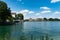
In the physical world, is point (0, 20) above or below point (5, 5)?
below

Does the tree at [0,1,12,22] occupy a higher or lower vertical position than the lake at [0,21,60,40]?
higher

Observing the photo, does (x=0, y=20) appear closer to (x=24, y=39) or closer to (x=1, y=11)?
(x=1, y=11)

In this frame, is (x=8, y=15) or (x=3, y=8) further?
(x=8, y=15)

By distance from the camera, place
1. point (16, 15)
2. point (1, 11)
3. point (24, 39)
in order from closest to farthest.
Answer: point (24, 39) → point (1, 11) → point (16, 15)

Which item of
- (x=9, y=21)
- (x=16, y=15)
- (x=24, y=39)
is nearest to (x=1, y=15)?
(x=9, y=21)

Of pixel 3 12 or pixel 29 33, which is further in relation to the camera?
pixel 3 12

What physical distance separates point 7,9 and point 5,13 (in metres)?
2.56

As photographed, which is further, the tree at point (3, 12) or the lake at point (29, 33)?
the tree at point (3, 12)

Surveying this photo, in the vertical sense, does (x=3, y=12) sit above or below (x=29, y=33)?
above

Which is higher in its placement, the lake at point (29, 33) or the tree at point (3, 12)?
the tree at point (3, 12)

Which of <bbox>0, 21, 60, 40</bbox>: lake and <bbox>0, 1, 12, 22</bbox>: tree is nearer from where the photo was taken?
<bbox>0, 21, 60, 40</bbox>: lake

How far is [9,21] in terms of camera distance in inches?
2191

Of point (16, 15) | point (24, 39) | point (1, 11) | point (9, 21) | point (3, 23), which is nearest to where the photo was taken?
point (24, 39)

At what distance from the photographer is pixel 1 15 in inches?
1855
